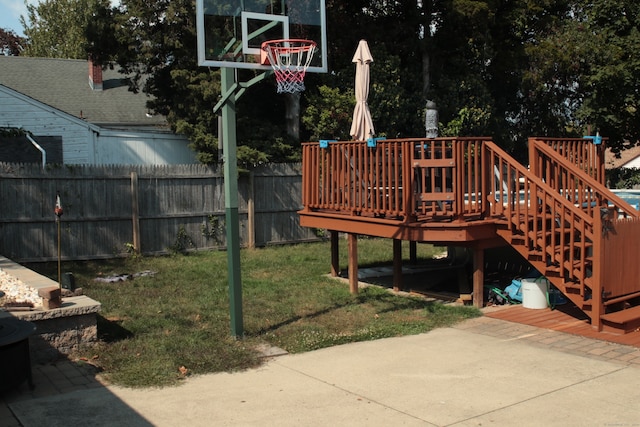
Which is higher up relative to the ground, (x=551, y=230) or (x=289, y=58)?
(x=289, y=58)

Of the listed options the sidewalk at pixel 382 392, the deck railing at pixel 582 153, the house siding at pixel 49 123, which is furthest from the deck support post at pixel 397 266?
the house siding at pixel 49 123

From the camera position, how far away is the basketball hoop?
7.14 m

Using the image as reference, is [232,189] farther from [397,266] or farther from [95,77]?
[95,77]

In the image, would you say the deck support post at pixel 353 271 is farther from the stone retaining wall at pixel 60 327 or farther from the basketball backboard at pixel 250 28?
the stone retaining wall at pixel 60 327

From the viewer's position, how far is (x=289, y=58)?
24.2 feet

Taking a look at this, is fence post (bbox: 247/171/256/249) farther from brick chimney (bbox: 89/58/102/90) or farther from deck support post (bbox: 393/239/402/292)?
brick chimney (bbox: 89/58/102/90)

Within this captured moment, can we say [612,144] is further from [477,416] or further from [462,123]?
[477,416]

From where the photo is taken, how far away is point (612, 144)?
21.6m

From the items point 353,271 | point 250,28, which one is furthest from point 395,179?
point 250,28

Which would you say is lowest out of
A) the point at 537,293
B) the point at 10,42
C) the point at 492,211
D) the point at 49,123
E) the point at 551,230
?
the point at 537,293

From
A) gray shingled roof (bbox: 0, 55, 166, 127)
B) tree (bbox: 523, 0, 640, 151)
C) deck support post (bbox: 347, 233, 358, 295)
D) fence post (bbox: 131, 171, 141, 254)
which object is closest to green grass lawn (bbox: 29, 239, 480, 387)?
deck support post (bbox: 347, 233, 358, 295)

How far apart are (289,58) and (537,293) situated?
14.8 feet

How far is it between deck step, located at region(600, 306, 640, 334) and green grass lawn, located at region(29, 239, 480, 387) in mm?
1608

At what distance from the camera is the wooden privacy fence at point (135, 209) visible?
466 inches
